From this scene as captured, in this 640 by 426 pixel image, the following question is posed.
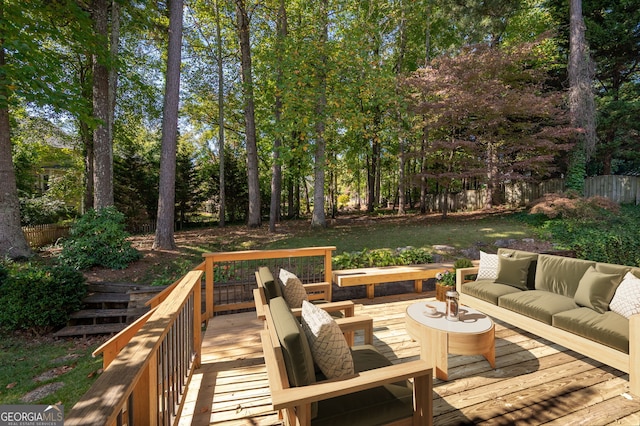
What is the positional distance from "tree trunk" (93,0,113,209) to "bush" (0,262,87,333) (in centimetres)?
235

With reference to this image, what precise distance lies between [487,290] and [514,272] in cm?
49

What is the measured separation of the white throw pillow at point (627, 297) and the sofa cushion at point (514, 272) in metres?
0.97

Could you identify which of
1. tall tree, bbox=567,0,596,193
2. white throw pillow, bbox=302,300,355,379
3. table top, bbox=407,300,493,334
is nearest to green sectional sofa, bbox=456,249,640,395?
table top, bbox=407,300,493,334

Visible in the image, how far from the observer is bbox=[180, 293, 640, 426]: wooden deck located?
7.06 ft

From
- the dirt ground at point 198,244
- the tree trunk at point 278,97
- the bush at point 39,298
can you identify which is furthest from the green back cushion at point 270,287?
the tree trunk at point 278,97

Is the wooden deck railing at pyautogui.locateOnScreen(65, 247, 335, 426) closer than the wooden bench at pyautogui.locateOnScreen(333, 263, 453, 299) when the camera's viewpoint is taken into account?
Yes

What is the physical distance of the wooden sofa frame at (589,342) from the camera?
91.5 inches

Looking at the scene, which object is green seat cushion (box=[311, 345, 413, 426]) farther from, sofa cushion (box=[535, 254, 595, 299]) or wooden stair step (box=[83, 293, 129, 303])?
wooden stair step (box=[83, 293, 129, 303])

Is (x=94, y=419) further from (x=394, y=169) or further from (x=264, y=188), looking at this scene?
(x=394, y=169)

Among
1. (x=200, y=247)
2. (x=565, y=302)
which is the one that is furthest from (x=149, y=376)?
(x=200, y=247)

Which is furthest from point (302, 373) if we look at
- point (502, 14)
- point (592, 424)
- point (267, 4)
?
point (502, 14)

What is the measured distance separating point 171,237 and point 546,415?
24.3 feet

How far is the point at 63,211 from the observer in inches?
522

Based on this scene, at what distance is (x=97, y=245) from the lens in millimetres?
6059
